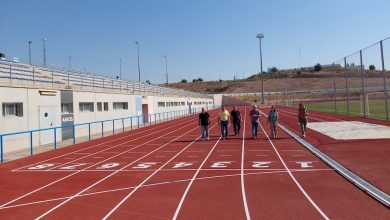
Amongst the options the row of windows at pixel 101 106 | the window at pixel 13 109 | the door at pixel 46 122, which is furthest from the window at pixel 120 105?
the window at pixel 13 109

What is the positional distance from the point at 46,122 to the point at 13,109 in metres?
2.81

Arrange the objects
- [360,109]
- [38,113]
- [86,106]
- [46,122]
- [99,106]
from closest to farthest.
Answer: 1. [38,113]
2. [46,122]
3. [86,106]
4. [99,106]
5. [360,109]

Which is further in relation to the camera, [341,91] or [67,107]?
[341,91]

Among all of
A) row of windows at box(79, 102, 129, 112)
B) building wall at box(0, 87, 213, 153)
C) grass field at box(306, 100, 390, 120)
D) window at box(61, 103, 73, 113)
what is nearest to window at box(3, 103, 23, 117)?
building wall at box(0, 87, 213, 153)

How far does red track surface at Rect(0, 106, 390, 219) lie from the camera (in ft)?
22.5

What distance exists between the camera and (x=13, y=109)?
721 inches

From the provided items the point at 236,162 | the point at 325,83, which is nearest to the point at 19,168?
the point at 236,162

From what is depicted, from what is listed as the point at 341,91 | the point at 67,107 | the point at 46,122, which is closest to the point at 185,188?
the point at 46,122

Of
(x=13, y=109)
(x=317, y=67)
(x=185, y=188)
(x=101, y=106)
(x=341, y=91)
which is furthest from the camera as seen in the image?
(x=317, y=67)

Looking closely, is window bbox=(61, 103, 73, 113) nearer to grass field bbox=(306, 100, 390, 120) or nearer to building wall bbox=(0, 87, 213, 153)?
building wall bbox=(0, 87, 213, 153)

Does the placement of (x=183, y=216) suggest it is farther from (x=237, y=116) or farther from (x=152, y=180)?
(x=237, y=116)

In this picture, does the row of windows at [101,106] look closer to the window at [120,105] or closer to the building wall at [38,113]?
the window at [120,105]

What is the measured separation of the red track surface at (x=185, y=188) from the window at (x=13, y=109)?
12.0 ft

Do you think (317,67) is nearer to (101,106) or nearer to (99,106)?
(101,106)
